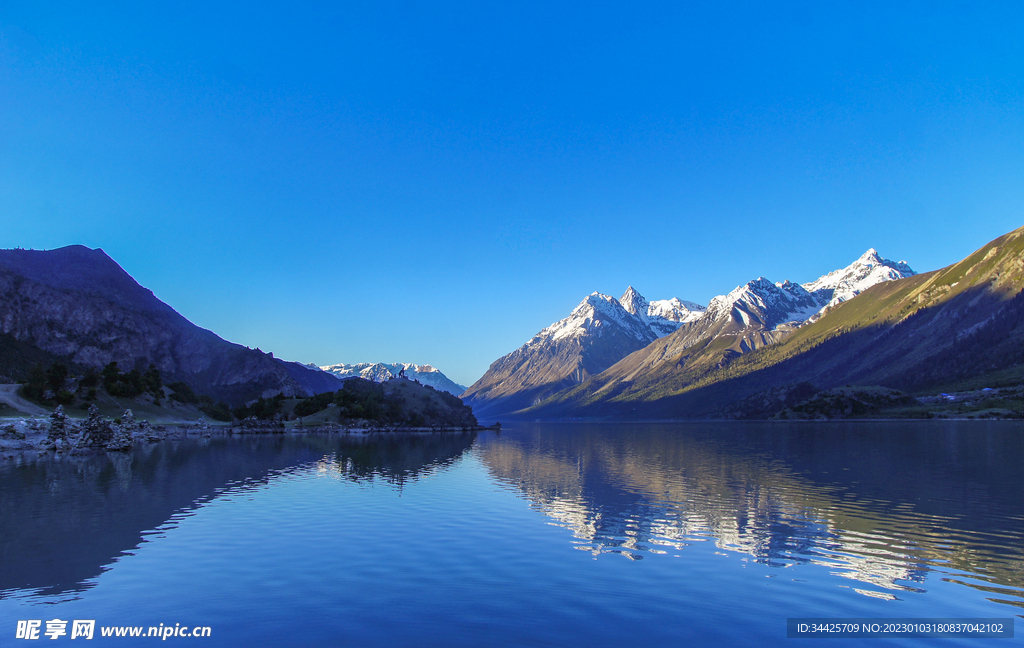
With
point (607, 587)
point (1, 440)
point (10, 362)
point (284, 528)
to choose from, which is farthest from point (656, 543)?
point (10, 362)

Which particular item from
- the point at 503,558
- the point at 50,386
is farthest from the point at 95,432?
the point at 503,558

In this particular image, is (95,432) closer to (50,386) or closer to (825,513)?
(50,386)

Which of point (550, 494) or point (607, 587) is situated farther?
point (550, 494)

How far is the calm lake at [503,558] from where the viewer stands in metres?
18.5

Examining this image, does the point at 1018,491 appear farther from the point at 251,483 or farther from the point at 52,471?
the point at 52,471

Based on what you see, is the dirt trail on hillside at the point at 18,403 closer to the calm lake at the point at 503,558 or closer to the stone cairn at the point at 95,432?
the stone cairn at the point at 95,432

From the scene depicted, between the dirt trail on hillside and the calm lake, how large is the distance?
80.2m

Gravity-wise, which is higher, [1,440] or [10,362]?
[10,362]

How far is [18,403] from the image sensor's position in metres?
118

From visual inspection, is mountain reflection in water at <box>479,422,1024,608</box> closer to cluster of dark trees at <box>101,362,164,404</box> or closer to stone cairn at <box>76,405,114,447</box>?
stone cairn at <box>76,405,114,447</box>

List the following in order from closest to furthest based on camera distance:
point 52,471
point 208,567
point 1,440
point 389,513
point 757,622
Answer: point 757,622 → point 208,567 → point 389,513 → point 52,471 → point 1,440

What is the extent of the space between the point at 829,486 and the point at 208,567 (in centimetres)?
5212

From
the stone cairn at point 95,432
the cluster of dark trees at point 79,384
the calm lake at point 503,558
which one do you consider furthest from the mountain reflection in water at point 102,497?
the cluster of dark trees at point 79,384

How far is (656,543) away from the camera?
30.2 m
